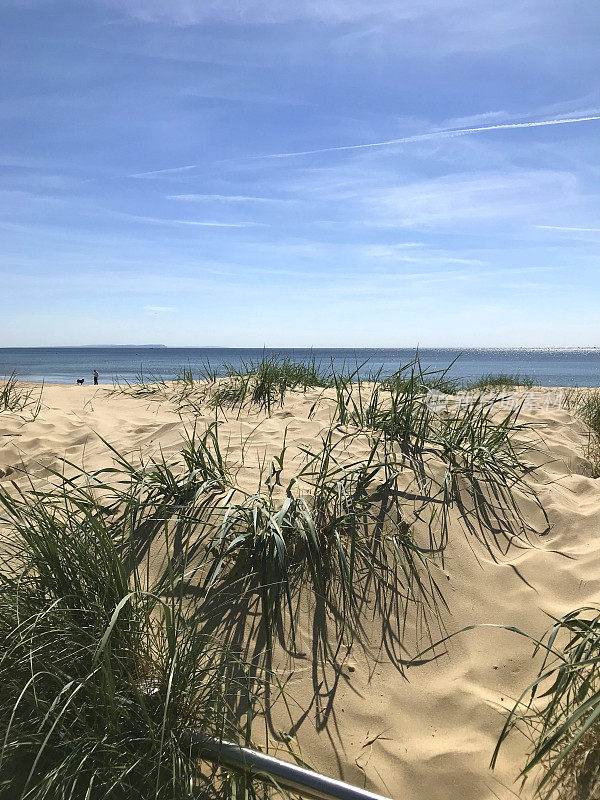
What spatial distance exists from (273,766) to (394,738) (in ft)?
1.75

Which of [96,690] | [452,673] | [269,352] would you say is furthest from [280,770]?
[269,352]

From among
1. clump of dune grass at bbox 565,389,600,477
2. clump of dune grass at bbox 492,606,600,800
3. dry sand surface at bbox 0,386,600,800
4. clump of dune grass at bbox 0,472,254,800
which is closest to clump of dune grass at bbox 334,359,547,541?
dry sand surface at bbox 0,386,600,800

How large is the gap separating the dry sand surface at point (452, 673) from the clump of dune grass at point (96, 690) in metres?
0.36

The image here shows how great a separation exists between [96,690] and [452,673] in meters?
1.39

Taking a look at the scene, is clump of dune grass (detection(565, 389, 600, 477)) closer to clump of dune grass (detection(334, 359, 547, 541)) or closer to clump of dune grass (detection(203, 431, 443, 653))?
clump of dune grass (detection(334, 359, 547, 541))

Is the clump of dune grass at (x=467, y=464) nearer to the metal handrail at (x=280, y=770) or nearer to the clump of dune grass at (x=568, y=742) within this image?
the clump of dune grass at (x=568, y=742)

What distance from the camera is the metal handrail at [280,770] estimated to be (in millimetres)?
1497

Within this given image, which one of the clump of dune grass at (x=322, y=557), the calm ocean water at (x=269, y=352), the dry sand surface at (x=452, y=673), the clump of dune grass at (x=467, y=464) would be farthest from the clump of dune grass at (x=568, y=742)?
the calm ocean water at (x=269, y=352)

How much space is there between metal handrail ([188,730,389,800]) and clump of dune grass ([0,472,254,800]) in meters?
0.04

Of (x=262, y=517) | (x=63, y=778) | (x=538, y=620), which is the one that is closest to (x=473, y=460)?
(x=538, y=620)

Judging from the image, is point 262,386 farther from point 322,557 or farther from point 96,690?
Result: point 96,690

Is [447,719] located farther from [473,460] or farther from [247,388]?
[247,388]

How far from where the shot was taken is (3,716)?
5.52 ft

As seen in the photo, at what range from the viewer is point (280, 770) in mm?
1576
